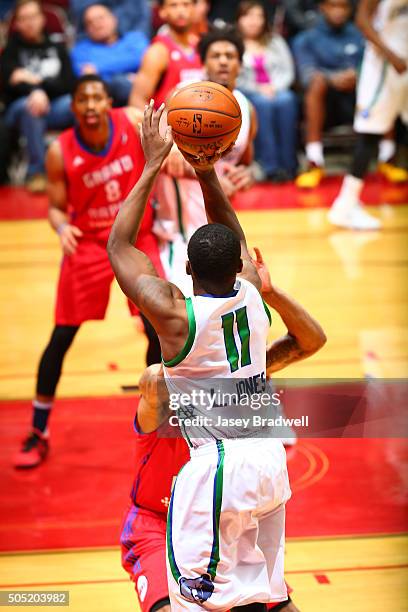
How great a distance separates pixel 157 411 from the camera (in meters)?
3.44

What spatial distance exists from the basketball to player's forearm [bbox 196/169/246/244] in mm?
98

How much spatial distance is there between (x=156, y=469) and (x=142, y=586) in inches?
16.5

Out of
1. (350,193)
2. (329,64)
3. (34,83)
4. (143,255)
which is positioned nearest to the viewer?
(143,255)

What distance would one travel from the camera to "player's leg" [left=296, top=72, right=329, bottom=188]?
10906 mm

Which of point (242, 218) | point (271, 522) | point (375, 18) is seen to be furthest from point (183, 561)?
point (375, 18)

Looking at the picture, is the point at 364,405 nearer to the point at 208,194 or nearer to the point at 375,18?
the point at 208,194

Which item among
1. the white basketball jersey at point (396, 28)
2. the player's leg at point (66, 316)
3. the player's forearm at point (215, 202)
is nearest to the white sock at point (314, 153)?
the white basketball jersey at point (396, 28)

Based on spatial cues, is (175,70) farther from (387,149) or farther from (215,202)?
(387,149)

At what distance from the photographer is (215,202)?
3684 mm

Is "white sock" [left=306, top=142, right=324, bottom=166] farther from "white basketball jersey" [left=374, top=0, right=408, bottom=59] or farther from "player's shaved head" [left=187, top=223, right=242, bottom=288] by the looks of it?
"player's shaved head" [left=187, top=223, right=242, bottom=288]

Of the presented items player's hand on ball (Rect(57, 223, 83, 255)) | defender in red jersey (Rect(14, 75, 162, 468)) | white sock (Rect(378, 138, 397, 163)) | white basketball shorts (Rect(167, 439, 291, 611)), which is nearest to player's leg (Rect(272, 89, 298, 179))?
white sock (Rect(378, 138, 397, 163))

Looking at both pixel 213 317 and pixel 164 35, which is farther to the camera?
pixel 164 35

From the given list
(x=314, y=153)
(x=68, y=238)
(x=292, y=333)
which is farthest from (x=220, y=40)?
(x=314, y=153)

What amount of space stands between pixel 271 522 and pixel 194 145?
1383 mm
